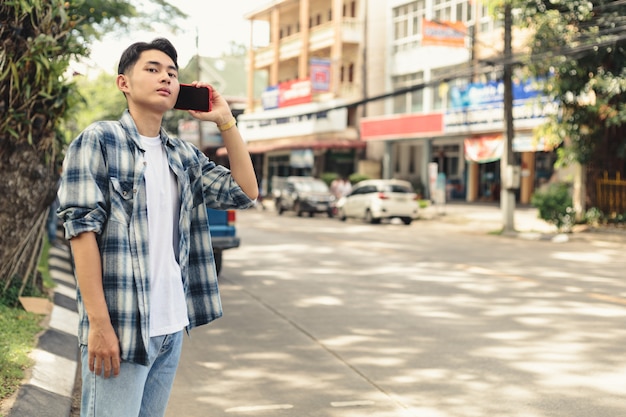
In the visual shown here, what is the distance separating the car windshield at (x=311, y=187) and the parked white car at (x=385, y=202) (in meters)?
4.04

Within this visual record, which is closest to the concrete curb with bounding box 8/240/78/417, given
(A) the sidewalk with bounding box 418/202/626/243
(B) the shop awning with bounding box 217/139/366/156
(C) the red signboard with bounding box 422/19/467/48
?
(A) the sidewalk with bounding box 418/202/626/243

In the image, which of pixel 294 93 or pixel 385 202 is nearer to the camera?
pixel 385 202

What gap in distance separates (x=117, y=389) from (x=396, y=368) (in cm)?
405

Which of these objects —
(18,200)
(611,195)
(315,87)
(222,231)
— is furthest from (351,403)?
(315,87)

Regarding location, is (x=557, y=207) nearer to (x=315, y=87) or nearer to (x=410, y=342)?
(x=410, y=342)

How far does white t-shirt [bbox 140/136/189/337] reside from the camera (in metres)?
2.95

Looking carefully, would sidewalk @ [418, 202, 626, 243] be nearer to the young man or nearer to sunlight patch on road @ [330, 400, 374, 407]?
sunlight patch on road @ [330, 400, 374, 407]

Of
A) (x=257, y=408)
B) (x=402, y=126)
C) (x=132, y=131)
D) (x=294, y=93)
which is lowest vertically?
(x=257, y=408)

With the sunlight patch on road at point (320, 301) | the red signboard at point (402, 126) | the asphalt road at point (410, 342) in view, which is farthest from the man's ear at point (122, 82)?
the red signboard at point (402, 126)

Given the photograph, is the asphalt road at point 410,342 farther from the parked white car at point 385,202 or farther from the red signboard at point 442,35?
the red signboard at point 442,35

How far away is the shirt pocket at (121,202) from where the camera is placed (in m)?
2.87

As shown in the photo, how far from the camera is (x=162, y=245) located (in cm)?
299

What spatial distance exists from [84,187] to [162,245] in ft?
1.13

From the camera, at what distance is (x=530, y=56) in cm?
2214
